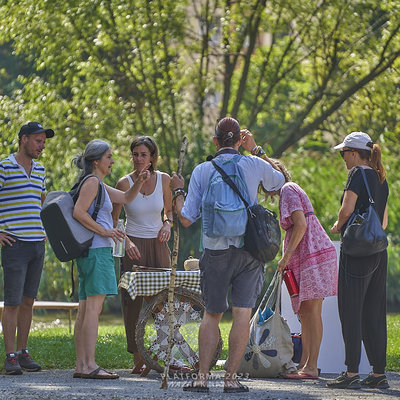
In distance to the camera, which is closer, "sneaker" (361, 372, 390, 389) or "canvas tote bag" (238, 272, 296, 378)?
"sneaker" (361, 372, 390, 389)

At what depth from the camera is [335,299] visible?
896cm

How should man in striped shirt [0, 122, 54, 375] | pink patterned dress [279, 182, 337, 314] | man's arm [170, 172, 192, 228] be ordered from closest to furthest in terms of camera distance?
man's arm [170, 172, 192, 228] → pink patterned dress [279, 182, 337, 314] → man in striped shirt [0, 122, 54, 375]

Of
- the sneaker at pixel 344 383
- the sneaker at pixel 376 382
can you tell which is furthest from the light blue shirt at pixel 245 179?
the sneaker at pixel 376 382

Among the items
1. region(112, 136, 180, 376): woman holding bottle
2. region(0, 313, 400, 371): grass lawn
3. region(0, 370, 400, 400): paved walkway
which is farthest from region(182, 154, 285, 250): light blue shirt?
region(0, 313, 400, 371): grass lawn

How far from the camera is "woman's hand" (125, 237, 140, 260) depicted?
8.23m

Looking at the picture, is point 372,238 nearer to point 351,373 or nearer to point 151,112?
point 351,373

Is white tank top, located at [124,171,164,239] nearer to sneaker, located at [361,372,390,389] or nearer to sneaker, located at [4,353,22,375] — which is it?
sneaker, located at [4,353,22,375]

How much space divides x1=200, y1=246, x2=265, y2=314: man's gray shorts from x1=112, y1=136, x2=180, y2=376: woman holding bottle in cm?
139

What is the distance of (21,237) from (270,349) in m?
2.21

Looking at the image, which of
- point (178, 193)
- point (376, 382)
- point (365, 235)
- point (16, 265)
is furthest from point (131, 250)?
point (376, 382)

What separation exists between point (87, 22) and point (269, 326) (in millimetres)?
10483

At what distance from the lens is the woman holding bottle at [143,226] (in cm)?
841

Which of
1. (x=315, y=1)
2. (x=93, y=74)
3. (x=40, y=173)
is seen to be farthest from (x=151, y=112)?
(x=40, y=173)

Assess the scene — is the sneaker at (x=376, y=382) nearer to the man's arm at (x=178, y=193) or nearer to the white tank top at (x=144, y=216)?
the man's arm at (x=178, y=193)
